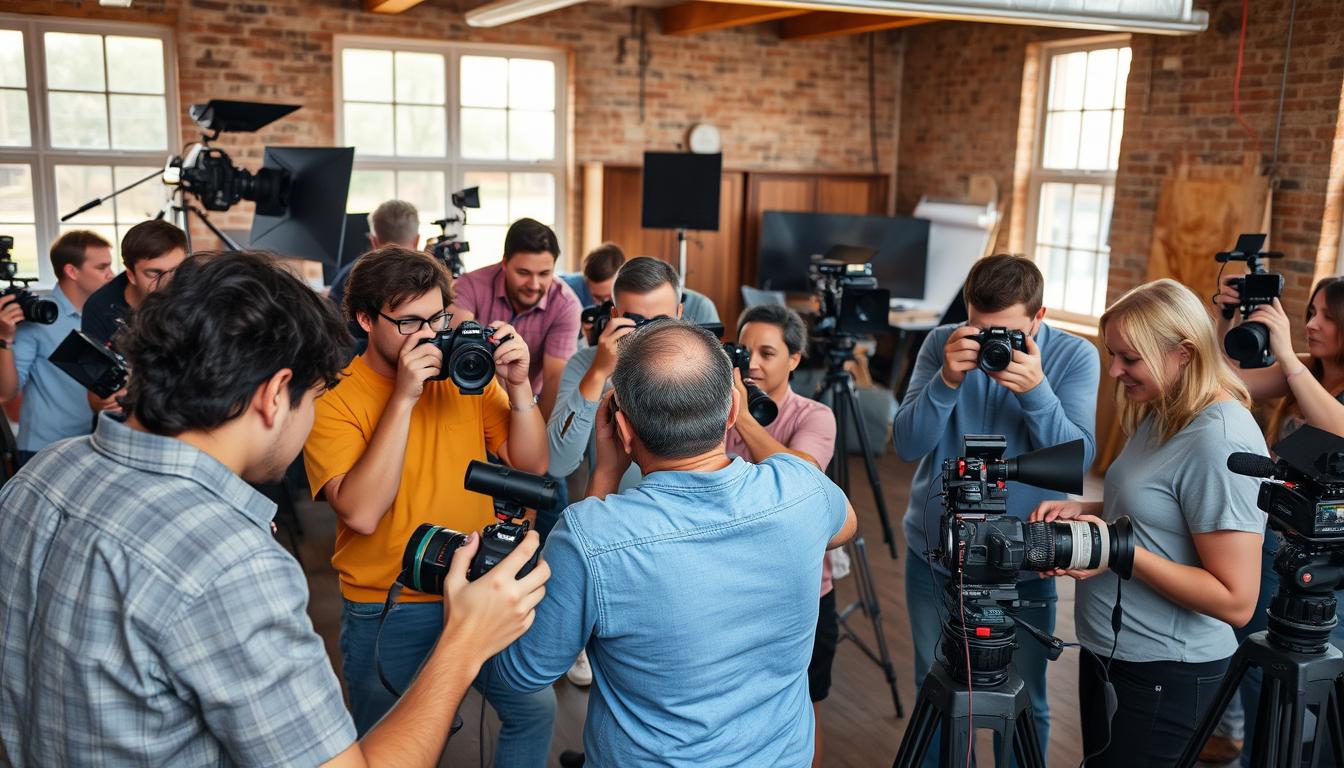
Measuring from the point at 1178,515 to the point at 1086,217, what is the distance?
5.13 meters

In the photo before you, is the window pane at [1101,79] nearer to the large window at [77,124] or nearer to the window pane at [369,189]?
the window pane at [369,189]

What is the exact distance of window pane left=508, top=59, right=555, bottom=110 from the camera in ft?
23.2

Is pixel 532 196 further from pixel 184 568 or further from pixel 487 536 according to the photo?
pixel 184 568

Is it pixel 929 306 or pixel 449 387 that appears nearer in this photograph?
pixel 449 387

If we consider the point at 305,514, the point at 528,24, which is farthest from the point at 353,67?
the point at 305,514

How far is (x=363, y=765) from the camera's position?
1115 millimetres

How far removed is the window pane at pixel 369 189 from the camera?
22.2 feet

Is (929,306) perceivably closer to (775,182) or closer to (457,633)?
(775,182)

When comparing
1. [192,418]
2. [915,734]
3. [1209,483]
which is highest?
[192,418]

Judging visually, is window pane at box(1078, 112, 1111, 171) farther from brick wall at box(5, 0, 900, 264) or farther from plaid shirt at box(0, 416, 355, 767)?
plaid shirt at box(0, 416, 355, 767)

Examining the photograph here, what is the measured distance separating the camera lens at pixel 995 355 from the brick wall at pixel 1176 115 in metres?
3.58

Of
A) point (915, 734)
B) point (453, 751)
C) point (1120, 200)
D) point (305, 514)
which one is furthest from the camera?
point (1120, 200)

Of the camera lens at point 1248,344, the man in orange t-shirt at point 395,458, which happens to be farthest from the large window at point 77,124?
the camera lens at point 1248,344

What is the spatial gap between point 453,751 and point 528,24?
522cm
